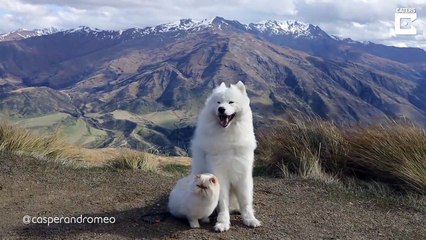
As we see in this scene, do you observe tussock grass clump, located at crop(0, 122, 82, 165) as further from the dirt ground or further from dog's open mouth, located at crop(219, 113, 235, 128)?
dog's open mouth, located at crop(219, 113, 235, 128)

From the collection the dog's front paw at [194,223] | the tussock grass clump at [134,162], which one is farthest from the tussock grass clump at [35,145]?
the dog's front paw at [194,223]

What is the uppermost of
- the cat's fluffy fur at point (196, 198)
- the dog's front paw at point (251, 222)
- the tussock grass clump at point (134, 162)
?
the cat's fluffy fur at point (196, 198)

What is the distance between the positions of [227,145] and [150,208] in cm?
163

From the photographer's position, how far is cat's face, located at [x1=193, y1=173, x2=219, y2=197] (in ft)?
17.2

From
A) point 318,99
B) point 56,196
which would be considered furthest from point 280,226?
point 318,99

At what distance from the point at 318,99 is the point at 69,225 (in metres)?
176

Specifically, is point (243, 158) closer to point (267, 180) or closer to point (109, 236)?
point (109, 236)

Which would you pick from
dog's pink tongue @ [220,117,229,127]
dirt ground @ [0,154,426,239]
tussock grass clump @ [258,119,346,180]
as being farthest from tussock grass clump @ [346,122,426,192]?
dog's pink tongue @ [220,117,229,127]

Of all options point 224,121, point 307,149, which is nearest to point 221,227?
point 224,121

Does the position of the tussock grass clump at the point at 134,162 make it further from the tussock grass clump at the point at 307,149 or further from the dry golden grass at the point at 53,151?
the tussock grass clump at the point at 307,149

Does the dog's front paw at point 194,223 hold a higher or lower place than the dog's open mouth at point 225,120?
lower

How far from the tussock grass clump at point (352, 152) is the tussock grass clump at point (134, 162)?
7.60 feet

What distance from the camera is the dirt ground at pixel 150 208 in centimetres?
550

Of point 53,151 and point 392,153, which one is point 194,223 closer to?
point 392,153
